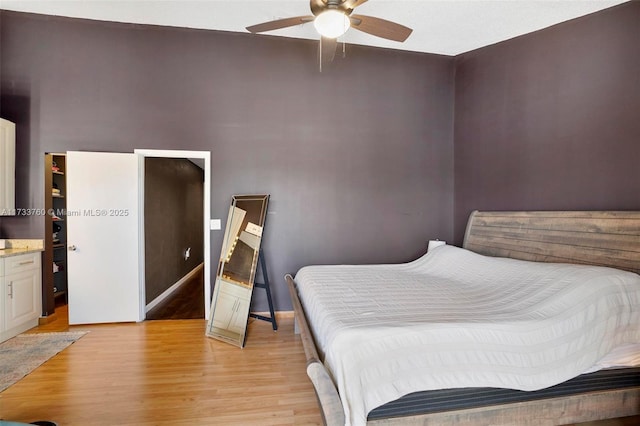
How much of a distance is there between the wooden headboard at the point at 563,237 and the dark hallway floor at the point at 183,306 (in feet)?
11.8

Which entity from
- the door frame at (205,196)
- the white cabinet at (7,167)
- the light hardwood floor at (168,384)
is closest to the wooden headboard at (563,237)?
the light hardwood floor at (168,384)

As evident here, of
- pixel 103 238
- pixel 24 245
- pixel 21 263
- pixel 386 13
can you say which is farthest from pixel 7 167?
pixel 386 13

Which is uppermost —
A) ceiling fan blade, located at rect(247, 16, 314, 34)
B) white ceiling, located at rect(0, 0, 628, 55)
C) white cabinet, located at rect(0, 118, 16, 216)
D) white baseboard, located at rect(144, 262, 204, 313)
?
white ceiling, located at rect(0, 0, 628, 55)

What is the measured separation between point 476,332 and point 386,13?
10.4ft

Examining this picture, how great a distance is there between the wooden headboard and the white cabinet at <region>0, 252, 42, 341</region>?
496 centimetres

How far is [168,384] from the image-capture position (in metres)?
2.26

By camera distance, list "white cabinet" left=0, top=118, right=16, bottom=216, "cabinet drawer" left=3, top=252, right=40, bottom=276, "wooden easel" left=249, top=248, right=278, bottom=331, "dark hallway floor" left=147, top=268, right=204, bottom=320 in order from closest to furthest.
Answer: "cabinet drawer" left=3, top=252, right=40, bottom=276
"white cabinet" left=0, top=118, right=16, bottom=216
"wooden easel" left=249, top=248, right=278, bottom=331
"dark hallway floor" left=147, top=268, right=204, bottom=320

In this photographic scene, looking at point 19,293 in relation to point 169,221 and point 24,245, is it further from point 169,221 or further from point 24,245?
→ point 169,221

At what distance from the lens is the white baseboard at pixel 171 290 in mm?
4070

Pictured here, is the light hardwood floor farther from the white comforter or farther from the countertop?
the countertop

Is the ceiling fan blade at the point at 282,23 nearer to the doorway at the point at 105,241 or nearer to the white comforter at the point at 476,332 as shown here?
the doorway at the point at 105,241

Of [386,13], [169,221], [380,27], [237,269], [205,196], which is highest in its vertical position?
[386,13]

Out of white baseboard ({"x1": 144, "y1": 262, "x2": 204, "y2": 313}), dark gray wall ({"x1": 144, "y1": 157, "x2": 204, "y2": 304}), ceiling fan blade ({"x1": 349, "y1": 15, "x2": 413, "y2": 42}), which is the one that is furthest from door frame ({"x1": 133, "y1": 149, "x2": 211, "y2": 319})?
ceiling fan blade ({"x1": 349, "y1": 15, "x2": 413, "y2": 42})

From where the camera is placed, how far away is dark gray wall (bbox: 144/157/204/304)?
4.15m
